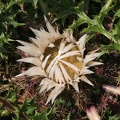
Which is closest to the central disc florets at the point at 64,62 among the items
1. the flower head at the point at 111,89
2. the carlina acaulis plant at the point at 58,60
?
the carlina acaulis plant at the point at 58,60

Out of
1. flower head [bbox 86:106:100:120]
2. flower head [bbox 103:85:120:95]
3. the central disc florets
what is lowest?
→ flower head [bbox 86:106:100:120]

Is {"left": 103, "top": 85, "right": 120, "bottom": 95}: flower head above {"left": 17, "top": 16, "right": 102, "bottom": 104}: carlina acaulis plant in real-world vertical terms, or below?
below

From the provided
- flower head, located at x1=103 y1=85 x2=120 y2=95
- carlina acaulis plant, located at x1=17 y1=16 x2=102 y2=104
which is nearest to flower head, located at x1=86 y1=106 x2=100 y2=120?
flower head, located at x1=103 y1=85 x2=120 y2=95

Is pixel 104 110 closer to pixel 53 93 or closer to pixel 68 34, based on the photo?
pixel 53 93

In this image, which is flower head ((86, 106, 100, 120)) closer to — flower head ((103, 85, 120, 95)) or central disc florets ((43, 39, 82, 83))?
flower head ((103, 85, 120, 95))

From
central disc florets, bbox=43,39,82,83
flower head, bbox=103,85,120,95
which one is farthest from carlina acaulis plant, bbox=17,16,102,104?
flower head, bbox=103,85,120,95

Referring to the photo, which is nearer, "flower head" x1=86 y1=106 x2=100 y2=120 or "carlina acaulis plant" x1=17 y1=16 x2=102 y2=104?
"carlina acaulis plant" x1=17 y1=16 x2=102 y2=104

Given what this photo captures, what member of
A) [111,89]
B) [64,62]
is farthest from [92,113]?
[64,62]

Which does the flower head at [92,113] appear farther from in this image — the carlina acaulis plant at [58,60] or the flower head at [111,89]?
the carlina acaulis plant at [58,60]
